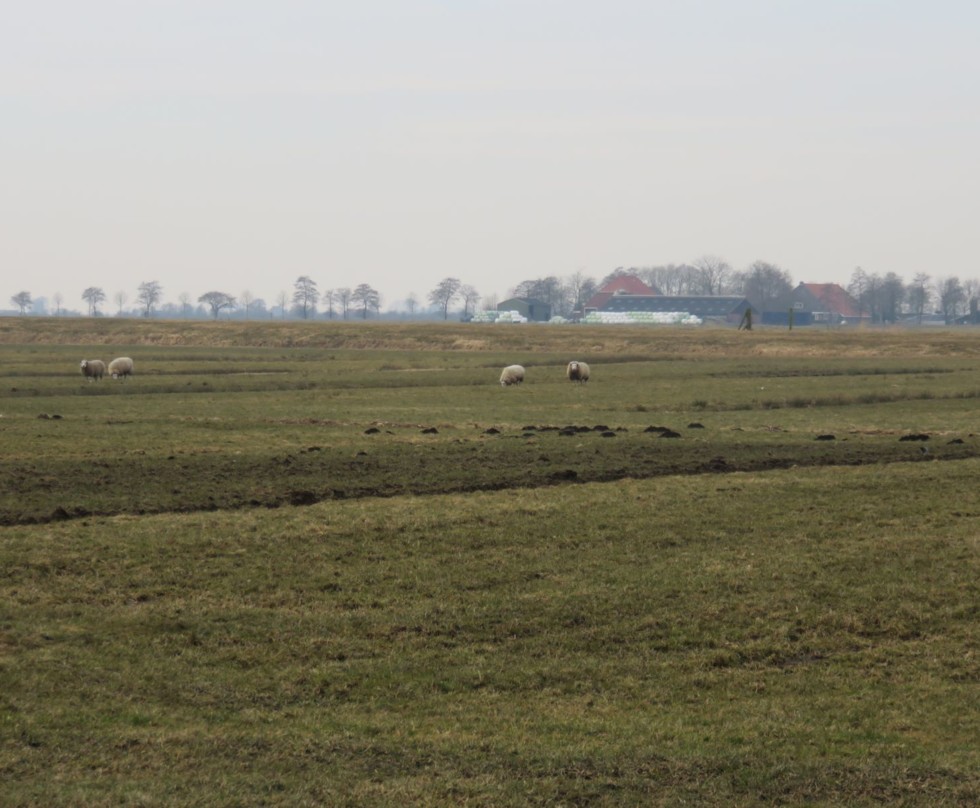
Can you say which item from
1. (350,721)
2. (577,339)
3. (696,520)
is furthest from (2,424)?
(577,339)

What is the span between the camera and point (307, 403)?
157ft

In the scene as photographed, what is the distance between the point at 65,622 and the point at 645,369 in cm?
5868

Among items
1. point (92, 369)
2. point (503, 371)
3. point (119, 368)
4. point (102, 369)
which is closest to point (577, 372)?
point (503, 371)

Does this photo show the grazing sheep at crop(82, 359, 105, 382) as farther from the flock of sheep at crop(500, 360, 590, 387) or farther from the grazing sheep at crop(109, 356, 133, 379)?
the flock of sheep at crop(500, 360, 590, 387)

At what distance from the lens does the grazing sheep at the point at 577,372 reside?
6097 centimetres

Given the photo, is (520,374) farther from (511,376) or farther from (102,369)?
(102,369)

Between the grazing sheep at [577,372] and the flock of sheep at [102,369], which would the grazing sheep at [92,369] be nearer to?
the flock of sheep at [102,369]

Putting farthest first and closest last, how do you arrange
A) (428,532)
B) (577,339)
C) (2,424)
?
(577,339) → (2,424) → (428,532)

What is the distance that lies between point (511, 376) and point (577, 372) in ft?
12.0

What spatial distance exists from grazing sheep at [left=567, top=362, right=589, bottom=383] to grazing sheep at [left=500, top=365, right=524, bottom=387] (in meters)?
2.59

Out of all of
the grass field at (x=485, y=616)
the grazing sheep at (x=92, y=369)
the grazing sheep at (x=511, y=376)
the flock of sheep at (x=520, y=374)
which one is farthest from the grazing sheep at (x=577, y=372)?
the grazing sheep at (x=92, y=369)

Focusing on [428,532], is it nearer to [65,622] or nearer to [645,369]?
[65,622]

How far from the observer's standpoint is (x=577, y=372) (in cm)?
6109

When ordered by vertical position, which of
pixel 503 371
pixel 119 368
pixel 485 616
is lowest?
pixel 485 616
